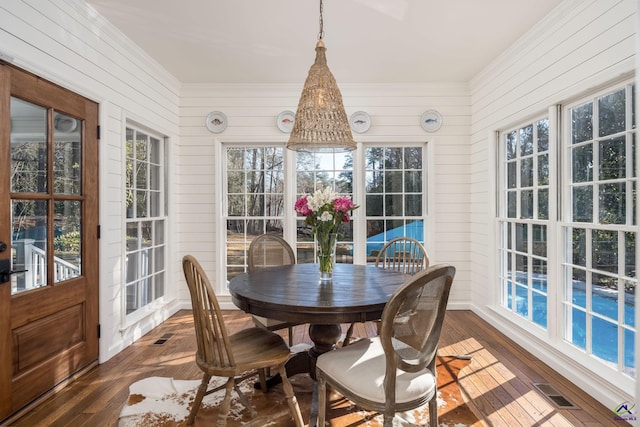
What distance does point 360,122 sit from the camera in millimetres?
4402

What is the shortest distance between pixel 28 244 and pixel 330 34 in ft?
9.36

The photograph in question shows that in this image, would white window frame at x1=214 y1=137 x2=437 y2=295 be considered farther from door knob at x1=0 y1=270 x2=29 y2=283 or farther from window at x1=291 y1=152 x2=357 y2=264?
door knob at x1=0 y1=270 x2=29 y2=283

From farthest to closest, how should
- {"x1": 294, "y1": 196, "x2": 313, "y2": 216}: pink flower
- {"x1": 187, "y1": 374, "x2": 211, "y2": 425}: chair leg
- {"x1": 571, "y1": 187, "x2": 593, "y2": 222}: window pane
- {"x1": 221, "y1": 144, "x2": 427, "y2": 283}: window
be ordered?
{"x1": 221, "y1": 144, "x2": 427, "y2": 283}: window < {"x1": 571, "y1": 187, "x2": 593, "y2": 222}: window pane < {"x1": 294, "y1": 196, "x2": 313, "y2": 216}: pink flower < {"x1": 187, "y1": 374, "x2": 211, "y2": 425}: chair leg

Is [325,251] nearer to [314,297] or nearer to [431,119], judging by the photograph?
[314,297]

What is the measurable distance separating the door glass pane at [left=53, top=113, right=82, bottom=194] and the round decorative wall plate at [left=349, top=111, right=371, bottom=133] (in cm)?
285

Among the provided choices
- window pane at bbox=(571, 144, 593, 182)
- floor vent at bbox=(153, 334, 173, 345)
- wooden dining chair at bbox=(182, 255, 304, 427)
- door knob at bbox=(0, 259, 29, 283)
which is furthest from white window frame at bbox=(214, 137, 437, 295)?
wooden dining chair at bbox=(182, 255, 304, 427)

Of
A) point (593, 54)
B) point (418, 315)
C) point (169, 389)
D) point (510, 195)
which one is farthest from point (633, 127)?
point (169, 389)

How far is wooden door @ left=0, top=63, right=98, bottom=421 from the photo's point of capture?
6.98 ft

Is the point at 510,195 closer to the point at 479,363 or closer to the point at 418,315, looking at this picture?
the point at 479,363

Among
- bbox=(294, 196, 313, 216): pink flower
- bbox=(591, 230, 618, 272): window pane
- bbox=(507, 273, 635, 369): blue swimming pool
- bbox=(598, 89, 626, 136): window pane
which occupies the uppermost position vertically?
bbox=(598, 89, 626, 136): window pane

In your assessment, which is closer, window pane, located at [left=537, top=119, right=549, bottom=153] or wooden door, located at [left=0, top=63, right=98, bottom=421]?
wooden door, located at [left=0, top=63, right=98, bottom=421]

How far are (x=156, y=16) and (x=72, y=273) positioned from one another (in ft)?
7.07

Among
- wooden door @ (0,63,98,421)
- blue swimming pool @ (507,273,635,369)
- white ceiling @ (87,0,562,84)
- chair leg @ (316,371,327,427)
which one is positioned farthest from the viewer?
white ceiling @ (87,0,562,84)

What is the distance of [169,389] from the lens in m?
2.49
